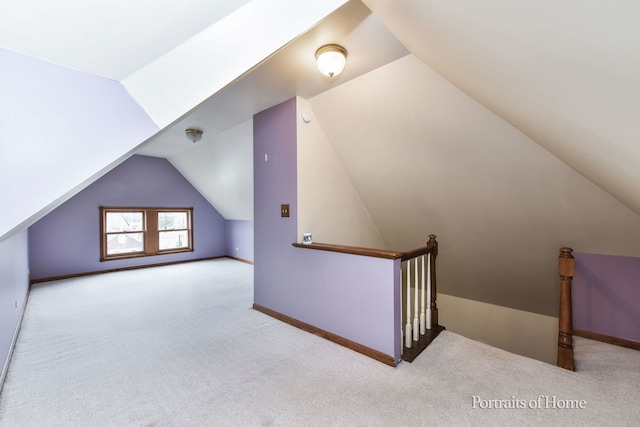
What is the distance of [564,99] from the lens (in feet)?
3.85

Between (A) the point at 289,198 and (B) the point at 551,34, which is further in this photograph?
(A) the point at 289,198

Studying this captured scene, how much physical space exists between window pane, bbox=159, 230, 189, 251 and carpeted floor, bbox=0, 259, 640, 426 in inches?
136

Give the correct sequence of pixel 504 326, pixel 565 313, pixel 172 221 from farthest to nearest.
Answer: pixel 172 221, pixel 504 326, pixel 565 313

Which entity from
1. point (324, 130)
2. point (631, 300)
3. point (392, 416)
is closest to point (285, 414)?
point (392, 416)

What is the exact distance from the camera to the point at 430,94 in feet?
7.53

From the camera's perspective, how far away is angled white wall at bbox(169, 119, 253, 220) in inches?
173

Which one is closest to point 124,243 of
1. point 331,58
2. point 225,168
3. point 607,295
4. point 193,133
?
point 225,168

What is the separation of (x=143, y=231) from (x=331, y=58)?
235 inches

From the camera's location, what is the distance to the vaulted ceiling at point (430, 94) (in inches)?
31.8

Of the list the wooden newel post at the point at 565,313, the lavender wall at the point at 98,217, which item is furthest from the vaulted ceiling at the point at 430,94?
the lavender wall at the point at 98,217

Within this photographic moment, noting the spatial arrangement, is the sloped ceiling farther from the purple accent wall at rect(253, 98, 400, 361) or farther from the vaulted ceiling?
the purple accent wall at rect(253, 98, 400, 361)

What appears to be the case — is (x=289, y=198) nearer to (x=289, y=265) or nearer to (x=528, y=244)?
(x=289, y=265)

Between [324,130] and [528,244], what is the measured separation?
2535 millimetres

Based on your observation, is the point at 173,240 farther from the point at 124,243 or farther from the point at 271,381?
the point at 271,381
